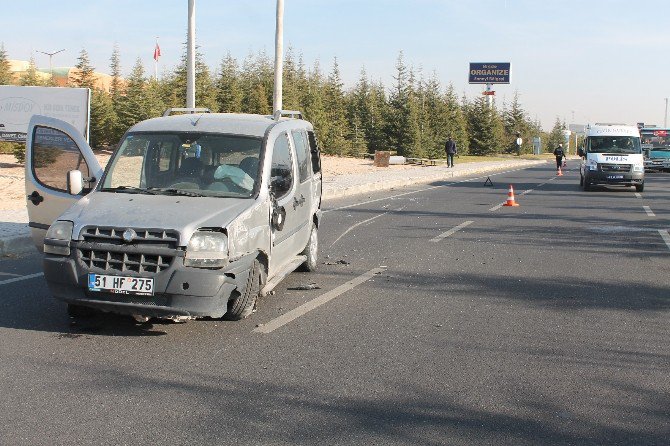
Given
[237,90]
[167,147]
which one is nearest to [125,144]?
[167,147]

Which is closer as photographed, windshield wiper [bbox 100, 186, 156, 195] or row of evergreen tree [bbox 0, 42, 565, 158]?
windshield wiper [bbox 100, 186, 156, 195]

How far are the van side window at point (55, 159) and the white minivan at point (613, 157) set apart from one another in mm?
23760

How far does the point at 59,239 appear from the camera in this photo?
634cm

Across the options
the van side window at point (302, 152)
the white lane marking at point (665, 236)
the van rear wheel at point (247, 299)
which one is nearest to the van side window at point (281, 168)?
the van side window at point (302, 152)

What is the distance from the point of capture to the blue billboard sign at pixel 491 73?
95.1 meters

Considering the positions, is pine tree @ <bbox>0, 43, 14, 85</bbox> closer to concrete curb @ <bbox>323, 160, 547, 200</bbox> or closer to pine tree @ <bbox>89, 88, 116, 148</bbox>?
pine tree @ <bbox>89, 88, 116, 148</bbox>

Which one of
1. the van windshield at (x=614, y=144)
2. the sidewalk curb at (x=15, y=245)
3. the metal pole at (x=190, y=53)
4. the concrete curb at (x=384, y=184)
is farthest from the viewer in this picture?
the van windshield at (x=614, y=144)

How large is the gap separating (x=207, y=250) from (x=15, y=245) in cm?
605

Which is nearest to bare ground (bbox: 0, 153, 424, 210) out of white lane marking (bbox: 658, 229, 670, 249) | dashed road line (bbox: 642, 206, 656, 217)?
white lane marking (bbox: 658, 229, 670, 249)

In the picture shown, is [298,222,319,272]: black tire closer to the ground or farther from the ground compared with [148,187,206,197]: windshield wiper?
closer to the ground

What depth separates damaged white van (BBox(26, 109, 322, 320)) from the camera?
617 centimetres

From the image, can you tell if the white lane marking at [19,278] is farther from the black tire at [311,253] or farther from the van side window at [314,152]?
the van side window at [314,152]

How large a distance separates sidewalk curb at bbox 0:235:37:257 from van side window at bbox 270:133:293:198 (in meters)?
4.83

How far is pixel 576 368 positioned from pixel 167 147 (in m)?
4.35
